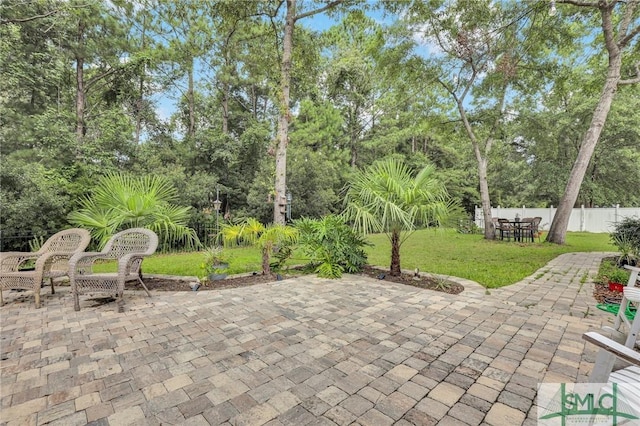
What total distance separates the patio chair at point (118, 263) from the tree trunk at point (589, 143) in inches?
429

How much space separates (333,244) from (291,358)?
308cm

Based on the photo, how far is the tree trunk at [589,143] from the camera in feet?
25.6

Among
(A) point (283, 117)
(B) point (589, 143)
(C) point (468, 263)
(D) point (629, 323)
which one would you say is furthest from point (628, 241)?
(A) point (283, 117)

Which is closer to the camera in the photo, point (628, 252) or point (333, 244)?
point (333, 244)

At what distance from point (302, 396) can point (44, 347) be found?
2.26m

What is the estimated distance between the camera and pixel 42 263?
10.9 ft

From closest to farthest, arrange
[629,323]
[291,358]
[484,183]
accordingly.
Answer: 1. [629,323]
2. [291,358]
3. [484,183]

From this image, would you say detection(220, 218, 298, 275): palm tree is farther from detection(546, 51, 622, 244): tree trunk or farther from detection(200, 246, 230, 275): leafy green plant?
detection(546, 51, 622, 244): tree trunk

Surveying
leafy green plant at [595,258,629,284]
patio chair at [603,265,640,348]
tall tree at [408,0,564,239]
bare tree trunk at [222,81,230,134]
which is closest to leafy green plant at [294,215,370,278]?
patio chair at [603,265,640,348]

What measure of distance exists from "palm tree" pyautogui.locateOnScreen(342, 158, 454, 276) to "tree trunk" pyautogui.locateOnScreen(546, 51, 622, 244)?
22.3 feet

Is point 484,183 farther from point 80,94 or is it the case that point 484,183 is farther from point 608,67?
point 80,94

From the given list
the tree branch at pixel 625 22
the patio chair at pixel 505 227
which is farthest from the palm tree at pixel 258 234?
the tree branch at pixel 625 22

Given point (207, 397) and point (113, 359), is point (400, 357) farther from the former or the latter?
point (113, 359)

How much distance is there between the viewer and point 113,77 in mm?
11320
